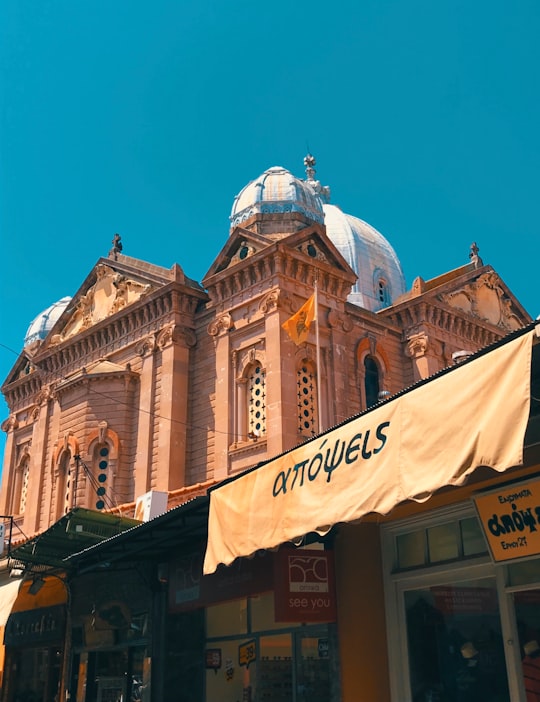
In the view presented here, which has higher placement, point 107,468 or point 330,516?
point 107,468

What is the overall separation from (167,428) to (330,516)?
1826 cm

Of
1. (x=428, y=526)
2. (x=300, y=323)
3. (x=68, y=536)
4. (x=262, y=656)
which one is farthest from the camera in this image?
(x=300, y=323)

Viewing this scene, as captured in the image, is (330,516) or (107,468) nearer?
(330,516)

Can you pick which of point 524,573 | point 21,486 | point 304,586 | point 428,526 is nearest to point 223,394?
point 21,486

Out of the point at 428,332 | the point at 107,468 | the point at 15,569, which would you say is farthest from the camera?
the point at 428,332

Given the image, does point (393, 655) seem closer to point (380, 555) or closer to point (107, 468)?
point (380, 555)

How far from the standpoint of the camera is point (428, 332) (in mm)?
29266

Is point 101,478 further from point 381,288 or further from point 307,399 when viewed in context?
point 381,288

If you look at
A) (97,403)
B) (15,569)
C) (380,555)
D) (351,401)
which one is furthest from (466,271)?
(380,555)

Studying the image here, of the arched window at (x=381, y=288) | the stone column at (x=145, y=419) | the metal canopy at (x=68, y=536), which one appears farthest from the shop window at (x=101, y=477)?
the arched window at (x=381, y=288)

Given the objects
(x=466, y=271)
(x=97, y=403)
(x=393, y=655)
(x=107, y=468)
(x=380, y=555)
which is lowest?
(x=393, y=655)

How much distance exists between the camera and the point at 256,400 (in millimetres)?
23938

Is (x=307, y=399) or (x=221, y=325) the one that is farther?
(x=221, y=325)

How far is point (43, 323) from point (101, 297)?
9.25 m
